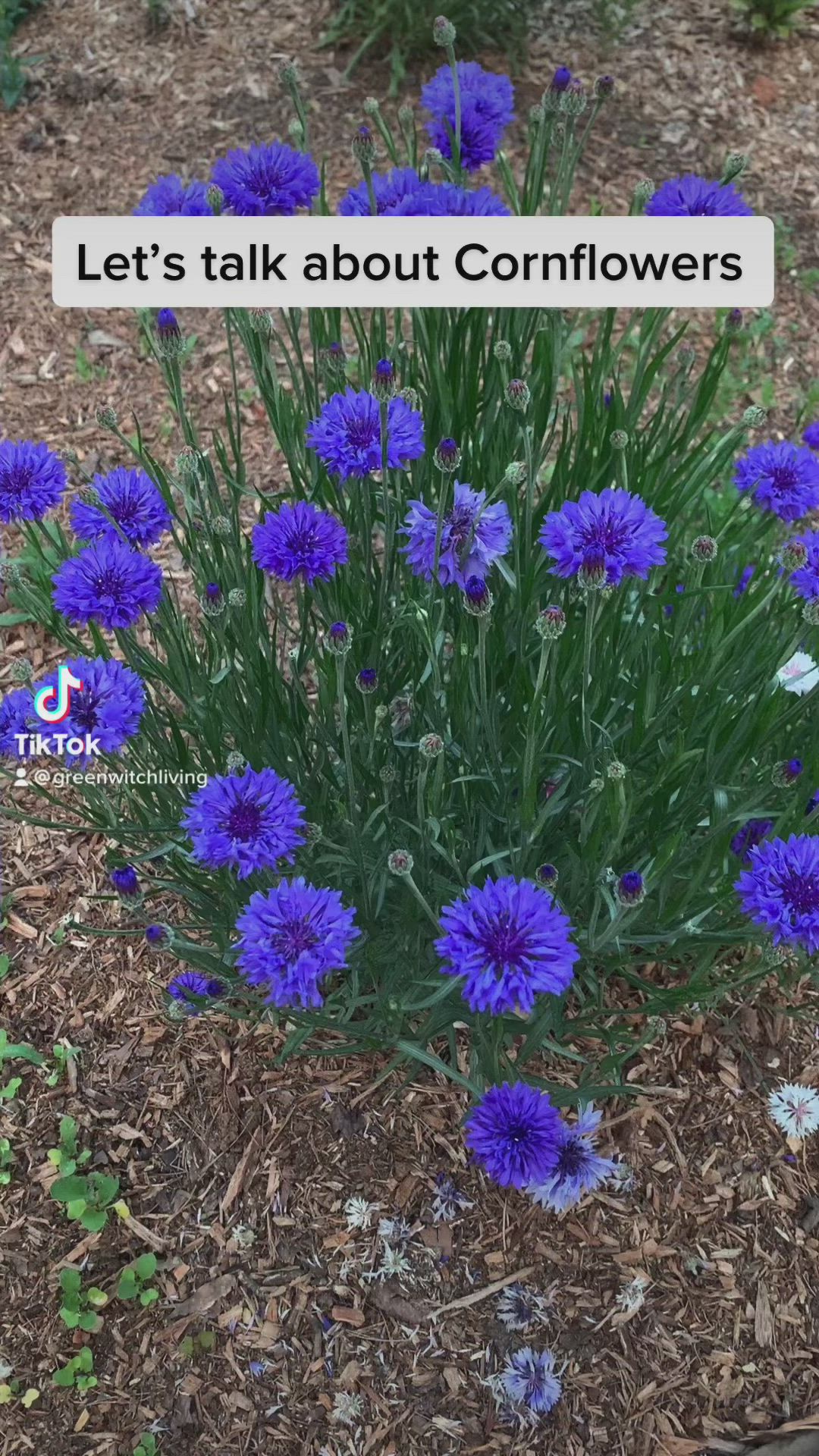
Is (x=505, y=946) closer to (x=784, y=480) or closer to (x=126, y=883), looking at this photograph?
(x=126, y=883)

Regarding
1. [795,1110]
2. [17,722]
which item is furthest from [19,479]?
[795,1110]

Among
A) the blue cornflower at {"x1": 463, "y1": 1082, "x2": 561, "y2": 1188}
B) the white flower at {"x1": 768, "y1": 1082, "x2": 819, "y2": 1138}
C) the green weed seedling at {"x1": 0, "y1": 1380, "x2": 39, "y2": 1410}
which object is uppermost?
the blue cornflower at {"x1": 463, "y1": 1082, "x2": 561, "y2": 1188}

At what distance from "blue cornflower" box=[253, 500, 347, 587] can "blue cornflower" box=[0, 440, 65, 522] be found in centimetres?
41

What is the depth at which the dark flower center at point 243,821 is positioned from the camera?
147 cm

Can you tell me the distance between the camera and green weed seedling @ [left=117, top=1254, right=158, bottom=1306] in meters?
1.98

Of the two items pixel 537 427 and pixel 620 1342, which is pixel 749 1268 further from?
pixel 537 427

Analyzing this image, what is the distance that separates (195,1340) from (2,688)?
166 centimetres

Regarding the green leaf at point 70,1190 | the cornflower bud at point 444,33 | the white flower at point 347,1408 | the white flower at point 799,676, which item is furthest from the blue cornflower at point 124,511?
the white flower at point 347,1408

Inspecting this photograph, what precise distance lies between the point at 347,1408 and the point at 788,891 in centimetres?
118

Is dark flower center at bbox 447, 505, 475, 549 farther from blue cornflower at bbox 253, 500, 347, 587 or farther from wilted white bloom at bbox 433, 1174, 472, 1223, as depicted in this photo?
wilted white bloom at bbox 433, 1174, 472, 1223

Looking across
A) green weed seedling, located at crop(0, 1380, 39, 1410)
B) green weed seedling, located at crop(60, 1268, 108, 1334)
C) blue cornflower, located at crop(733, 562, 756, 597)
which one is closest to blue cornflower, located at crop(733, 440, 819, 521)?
blue cornflower, located at crop(733, 562, 756, 597)

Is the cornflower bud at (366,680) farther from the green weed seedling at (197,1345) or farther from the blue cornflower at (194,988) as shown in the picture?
the green weed seedling at (197,1345)

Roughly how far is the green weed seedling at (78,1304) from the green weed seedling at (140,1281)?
0.14 ft

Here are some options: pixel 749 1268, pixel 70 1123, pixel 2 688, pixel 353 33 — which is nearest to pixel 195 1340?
pixel 70 1123
